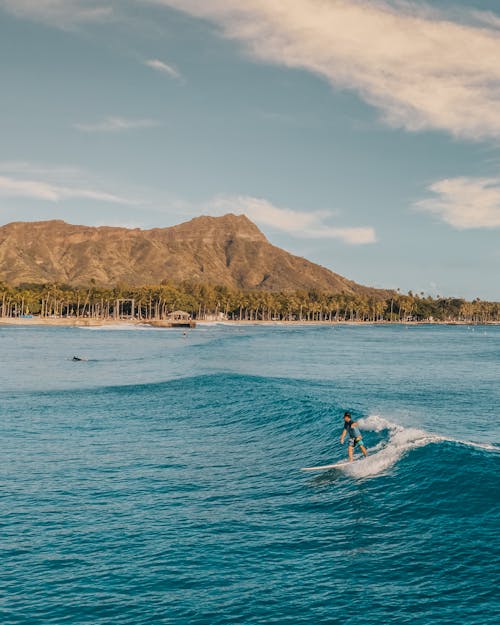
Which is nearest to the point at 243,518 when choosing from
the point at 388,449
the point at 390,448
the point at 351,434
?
the point at 351,434

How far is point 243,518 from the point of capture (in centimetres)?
2030

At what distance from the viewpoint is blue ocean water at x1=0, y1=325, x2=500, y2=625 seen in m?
14.4

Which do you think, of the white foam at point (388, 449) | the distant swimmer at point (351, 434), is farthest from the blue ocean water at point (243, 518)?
the distant swimmer at point (351, 434)

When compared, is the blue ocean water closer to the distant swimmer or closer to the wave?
the wave

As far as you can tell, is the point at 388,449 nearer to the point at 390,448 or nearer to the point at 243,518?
the point at 390,448

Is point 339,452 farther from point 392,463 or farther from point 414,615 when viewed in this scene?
point 414,615

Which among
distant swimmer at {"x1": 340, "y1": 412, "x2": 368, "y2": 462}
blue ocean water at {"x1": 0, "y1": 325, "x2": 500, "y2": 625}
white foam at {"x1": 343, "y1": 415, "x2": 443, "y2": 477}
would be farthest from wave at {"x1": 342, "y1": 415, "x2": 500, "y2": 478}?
distant swimmer at {"x1": 340, "y1": 412, "x2": 368, "y2": 462}

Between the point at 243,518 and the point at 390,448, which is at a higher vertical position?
the point at 390,448

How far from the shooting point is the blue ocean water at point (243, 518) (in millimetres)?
14430

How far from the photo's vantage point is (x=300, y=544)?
1791cm

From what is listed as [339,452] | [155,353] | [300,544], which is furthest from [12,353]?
[300,544]

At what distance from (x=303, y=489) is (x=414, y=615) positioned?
33.8ft

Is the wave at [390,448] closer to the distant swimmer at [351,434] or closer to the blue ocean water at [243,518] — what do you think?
the blue ocean water at [243,518]

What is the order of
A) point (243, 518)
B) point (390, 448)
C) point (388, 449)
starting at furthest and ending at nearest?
point (390, 448) < point (388, 449) < point (243, 518)
